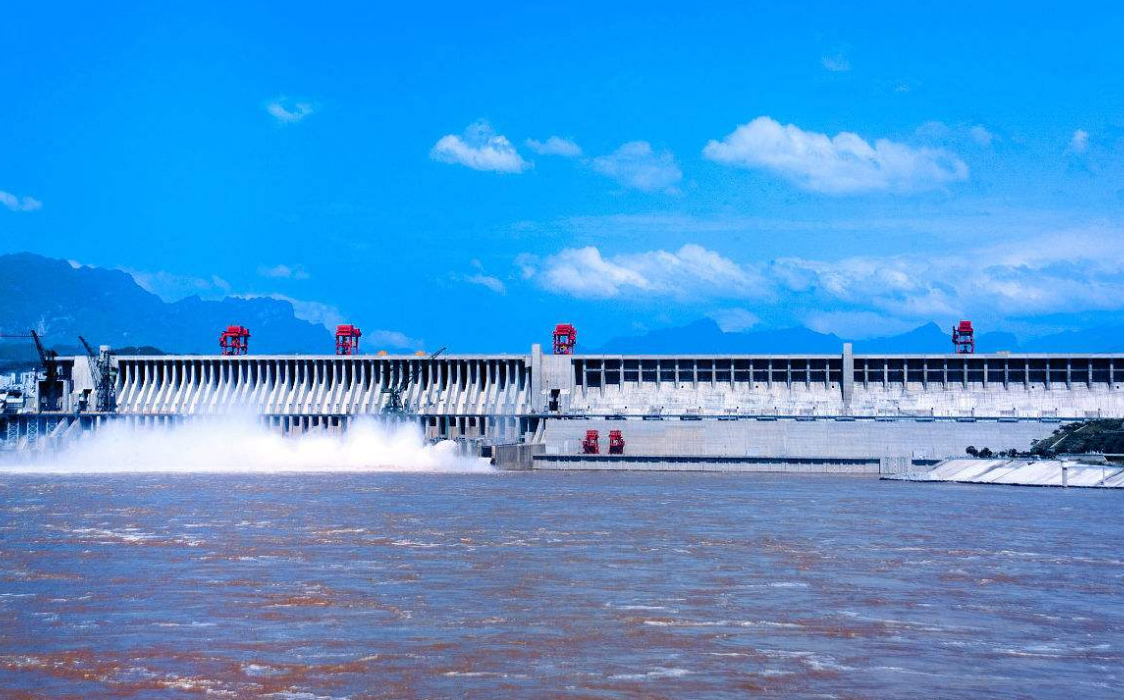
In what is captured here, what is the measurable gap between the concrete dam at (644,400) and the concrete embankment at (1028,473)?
6.36 metres

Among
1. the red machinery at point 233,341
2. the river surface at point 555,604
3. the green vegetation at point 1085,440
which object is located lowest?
the river surface at point 555,604

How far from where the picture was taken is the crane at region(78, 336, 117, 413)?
398ft

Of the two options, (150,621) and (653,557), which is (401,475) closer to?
(653,557)

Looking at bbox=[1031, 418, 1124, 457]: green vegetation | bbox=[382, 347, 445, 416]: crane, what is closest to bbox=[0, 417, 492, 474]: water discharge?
bbox=[382, 347, 445, 416]: crane

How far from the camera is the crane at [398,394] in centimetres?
11056

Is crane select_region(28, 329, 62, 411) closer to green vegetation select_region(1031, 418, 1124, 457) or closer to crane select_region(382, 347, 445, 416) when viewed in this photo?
crane select_region(382, 347, 445, 416)

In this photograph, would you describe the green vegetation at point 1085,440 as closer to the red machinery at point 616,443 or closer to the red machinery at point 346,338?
the red machinery at point 616,443

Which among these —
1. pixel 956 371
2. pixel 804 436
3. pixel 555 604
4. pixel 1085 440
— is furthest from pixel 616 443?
pixel 555 604

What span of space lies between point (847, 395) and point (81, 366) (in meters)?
75.1

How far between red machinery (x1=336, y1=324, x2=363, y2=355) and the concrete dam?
3.84 meters

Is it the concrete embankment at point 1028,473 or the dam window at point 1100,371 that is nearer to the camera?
the concrete embankment at point 1028,473

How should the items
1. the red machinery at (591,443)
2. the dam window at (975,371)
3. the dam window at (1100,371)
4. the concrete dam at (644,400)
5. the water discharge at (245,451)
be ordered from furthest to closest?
the dam window at (975,371)
the dam window at (1100,371)
the red machinery at (591,443)
the water discharge at (245,451)
the concrete dam at (644,400)

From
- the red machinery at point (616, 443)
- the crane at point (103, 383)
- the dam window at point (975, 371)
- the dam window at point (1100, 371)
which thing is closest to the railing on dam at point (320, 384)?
the crane at point (103, 383)

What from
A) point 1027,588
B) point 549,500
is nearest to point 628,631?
point 1027,588
